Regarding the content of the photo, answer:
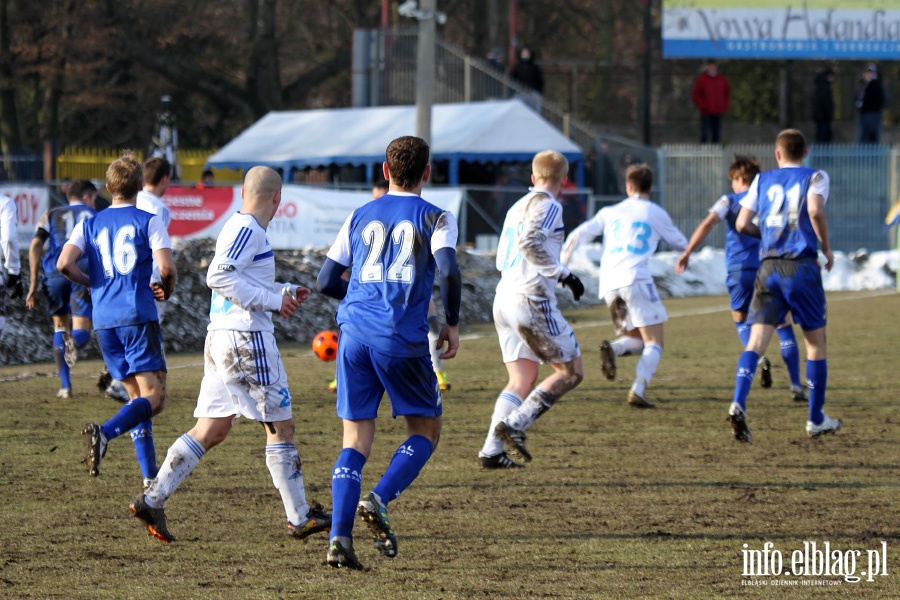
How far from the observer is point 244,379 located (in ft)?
20.4

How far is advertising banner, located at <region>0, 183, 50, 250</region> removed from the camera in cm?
2056

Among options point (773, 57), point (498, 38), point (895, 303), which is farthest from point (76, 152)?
point (895, 303)

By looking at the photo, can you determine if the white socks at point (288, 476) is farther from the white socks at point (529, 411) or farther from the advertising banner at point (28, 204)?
the advertising banner at point (28, 204)

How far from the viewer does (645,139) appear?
32500mm

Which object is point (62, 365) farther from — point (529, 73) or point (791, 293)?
point (529, 73)

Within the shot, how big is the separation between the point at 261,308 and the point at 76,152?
102 feet

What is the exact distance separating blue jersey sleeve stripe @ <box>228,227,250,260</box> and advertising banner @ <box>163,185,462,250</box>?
587 inches

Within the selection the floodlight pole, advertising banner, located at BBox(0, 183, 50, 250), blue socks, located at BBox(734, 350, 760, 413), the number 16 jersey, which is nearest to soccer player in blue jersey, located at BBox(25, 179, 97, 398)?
the number 16 jersey

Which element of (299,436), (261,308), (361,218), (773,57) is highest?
(773,57)

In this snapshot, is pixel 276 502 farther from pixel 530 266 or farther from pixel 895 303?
pixel 895 303

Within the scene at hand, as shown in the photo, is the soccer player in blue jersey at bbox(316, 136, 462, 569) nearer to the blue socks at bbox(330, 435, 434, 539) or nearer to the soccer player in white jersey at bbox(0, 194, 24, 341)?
the blue socks at bbox(330, 435, 434, 539)

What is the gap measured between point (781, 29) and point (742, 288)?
2612cm

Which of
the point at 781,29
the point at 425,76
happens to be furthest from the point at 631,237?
the point at 781,29

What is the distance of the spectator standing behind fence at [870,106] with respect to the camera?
103ft
